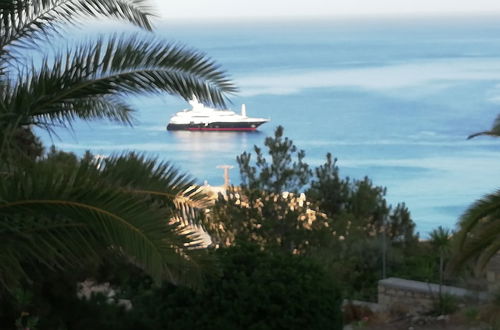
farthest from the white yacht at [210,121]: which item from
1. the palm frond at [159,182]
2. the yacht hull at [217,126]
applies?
the palm frond at [159,182]

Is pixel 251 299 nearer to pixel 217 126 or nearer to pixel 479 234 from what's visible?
pixel 479 234

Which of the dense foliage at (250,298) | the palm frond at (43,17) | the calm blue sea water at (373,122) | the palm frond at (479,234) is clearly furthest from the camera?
the calm blue sea water at (373,122)

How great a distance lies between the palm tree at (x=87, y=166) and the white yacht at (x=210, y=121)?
71059mm

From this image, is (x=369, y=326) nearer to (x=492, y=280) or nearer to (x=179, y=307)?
(x=492, y=280)

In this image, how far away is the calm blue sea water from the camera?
71.8 m

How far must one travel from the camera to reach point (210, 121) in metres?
81.0

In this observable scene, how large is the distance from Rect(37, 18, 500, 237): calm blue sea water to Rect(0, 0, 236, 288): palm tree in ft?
122

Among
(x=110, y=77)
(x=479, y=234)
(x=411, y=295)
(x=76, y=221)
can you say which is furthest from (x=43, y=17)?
(x=411, y=295)

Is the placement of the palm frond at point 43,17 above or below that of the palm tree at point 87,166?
above

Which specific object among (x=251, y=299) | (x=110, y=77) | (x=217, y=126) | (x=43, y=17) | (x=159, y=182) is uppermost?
(x=217, y=126)

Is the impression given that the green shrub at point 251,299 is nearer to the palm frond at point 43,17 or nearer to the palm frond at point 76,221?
the palm frond at point 43,17

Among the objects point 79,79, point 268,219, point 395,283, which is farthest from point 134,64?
point 268,219

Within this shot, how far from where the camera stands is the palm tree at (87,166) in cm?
570

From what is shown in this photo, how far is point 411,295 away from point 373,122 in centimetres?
9656
